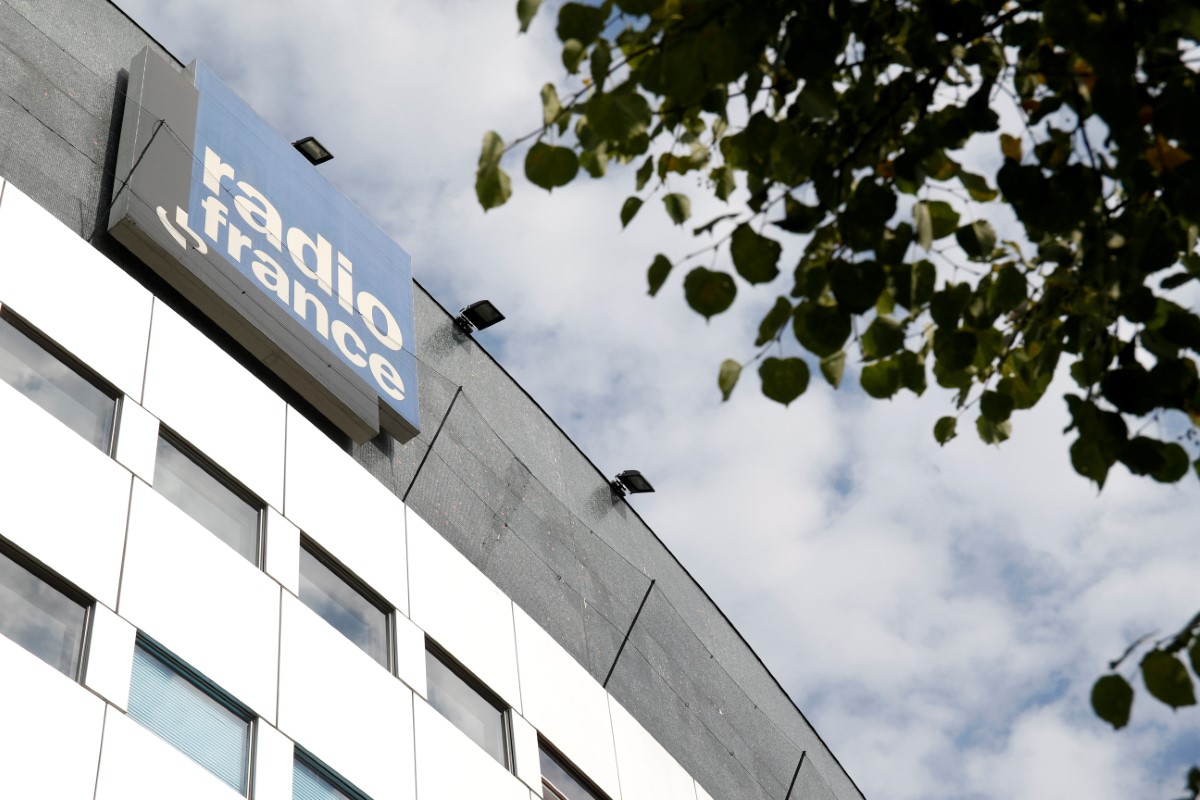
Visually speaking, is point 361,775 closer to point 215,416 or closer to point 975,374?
point 215,416

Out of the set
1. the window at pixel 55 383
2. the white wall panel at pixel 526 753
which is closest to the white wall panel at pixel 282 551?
the window at pixel 55 383

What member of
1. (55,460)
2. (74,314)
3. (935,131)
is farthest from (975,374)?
(74,314)

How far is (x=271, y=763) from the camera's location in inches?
404

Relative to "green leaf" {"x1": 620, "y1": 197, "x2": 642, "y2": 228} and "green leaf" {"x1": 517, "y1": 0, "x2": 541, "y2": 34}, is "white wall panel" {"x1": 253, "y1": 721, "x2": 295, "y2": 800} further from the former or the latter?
"green leaf" {"x1": 517, "y1": 0, "x2": 541, "y2": 34}

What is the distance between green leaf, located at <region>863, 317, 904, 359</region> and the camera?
4074mm

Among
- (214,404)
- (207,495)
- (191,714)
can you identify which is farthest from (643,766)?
(191,714)

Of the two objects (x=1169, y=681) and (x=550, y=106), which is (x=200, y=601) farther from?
(x=1169, y=681)

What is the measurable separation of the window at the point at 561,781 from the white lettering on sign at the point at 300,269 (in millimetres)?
4057

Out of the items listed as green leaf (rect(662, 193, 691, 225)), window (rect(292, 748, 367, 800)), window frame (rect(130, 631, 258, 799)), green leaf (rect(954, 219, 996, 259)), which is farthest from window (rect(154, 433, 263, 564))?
green leaf (rect(954, 219, 996, 259))

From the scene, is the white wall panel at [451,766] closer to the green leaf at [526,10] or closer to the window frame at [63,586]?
the window frame at [63,586]

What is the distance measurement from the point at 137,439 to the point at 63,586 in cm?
174

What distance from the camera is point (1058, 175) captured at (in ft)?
12.1

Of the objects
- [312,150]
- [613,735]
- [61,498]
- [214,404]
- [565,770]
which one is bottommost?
[61,498]

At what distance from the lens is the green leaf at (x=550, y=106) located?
13.2 ft
